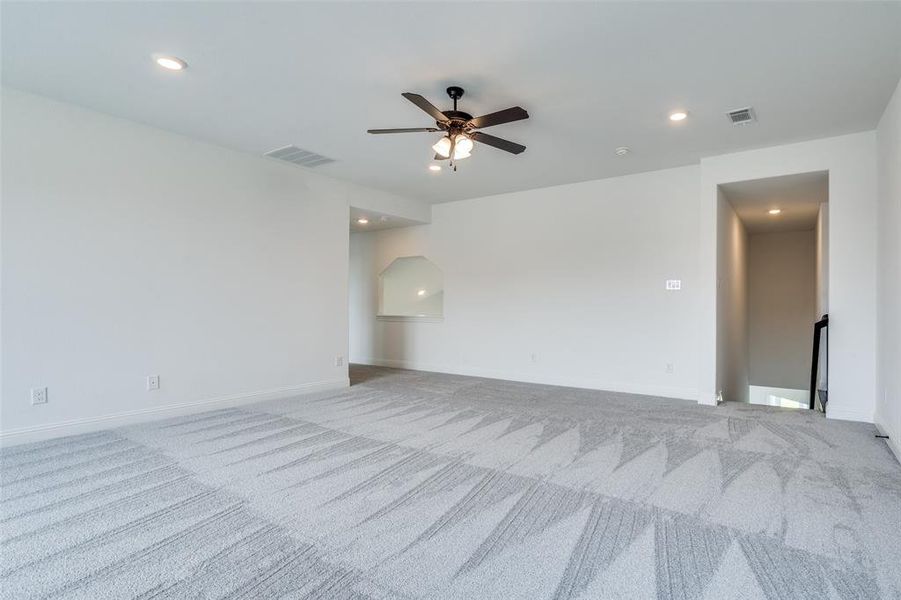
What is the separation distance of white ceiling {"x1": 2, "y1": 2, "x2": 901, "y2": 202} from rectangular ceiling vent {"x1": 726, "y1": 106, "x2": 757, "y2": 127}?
0.08 metres

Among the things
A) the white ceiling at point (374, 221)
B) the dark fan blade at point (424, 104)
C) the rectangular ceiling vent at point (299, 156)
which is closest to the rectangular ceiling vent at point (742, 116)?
the dark fan blade at point (424, 104)

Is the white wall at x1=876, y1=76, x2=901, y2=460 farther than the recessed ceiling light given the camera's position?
Yes

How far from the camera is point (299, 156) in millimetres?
4855

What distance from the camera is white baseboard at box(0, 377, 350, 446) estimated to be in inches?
133

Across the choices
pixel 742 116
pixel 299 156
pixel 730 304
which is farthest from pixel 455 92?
pixel 730 304

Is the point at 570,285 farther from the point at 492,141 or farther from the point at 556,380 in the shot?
the point at 492,141

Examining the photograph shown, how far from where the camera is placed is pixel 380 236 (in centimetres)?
798

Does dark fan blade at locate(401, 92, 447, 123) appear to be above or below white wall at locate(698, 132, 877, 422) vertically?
above

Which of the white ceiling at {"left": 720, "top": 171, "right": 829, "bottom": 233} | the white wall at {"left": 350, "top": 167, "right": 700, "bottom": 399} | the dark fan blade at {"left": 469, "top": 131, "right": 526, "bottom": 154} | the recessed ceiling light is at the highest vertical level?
the recessed ceiling light

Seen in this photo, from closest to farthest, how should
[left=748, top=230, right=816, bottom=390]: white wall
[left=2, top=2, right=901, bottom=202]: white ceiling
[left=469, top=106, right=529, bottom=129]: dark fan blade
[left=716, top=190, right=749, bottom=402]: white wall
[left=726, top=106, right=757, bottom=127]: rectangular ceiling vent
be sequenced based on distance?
[left=2, top=2, right=901, bottom=202]: white ceiling < [left=469, top=106, right=529, bottom=129]: dark fan blade < [left=726, top=106, right=757, bottom=127]: rectangular ceiling vent < [left=716, top=190, right=749, bottom=402]: white wall < [left=748, top=230, right=816, bottom=390]: white wall

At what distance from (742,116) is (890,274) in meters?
1.70

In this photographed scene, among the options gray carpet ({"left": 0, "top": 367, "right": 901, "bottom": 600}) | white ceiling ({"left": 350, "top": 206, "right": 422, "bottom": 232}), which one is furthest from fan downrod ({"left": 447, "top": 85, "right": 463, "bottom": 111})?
white ceiling ({"left": 350, "top": 206, "right": 422, "bottom": 232})

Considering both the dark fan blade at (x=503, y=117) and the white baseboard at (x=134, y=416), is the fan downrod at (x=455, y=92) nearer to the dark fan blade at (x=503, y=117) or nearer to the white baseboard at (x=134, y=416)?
the dark fan blade at (x=503, y=117)

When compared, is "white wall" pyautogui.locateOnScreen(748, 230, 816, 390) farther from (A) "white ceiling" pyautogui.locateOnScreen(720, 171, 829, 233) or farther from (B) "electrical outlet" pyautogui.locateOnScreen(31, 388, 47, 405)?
(B) "electrical outlet" pyautogui.locateOnScreen(31, 388, 47, 405)
